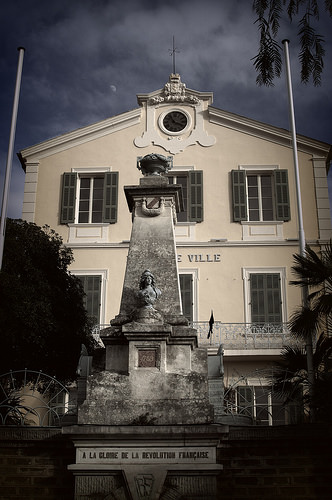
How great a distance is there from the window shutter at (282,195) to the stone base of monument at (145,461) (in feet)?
43.8

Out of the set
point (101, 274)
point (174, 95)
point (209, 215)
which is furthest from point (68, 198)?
point (174, 95)

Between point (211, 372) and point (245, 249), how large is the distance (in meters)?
10.3

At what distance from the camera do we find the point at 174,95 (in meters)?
21.8

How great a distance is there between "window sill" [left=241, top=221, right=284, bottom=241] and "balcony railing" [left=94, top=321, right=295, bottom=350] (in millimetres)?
3010

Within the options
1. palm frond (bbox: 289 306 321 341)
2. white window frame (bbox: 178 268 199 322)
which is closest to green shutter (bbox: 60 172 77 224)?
white window frame (bbox: 178 268 199 322)

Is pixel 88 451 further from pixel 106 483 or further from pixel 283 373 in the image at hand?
pixel 283 373

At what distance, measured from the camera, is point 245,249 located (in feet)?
65.3

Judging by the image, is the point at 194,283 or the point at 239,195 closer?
the point at 194,283

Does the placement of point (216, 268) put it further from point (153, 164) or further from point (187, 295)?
point (153, 164)

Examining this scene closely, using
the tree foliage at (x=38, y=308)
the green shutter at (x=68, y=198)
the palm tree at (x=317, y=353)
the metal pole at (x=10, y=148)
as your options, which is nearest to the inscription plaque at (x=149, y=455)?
the palm tree at (x=317, y=353)

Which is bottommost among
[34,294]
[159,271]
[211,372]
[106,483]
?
[106,483]

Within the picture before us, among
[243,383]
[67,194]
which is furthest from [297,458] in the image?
[67,194]

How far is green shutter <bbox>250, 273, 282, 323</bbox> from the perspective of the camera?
62.3ft

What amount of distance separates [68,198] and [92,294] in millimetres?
3574
